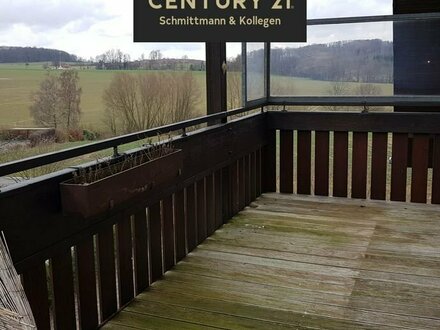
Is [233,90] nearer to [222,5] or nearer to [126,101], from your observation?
[222,5]

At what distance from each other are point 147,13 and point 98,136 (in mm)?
907

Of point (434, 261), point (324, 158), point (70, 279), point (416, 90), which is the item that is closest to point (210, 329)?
point (70, 279)

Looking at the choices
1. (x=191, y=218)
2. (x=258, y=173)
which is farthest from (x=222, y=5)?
(x=258, y=173)

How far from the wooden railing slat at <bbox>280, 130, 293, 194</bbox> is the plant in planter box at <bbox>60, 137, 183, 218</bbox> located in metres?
1.98

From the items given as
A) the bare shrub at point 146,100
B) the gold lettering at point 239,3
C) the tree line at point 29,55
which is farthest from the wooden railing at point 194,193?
the gold lettering at point 239,3

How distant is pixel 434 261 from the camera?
3.02 metres

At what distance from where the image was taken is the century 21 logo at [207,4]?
2803 millimetres

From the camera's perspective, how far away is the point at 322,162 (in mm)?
4457

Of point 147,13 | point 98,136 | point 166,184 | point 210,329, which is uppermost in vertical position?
point 147,13

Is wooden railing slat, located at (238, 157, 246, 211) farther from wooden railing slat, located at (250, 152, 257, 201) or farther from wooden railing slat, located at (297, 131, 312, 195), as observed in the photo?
wooden railing slat, located at (297, 131, 312, 195)

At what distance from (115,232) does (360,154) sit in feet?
8.15

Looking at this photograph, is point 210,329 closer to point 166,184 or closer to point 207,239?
point 166,184

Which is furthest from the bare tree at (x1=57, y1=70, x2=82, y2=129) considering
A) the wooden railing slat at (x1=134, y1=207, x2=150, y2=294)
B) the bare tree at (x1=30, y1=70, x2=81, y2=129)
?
the wooden railing slat at (x1=134, y1=207, x2=150, y2=294)

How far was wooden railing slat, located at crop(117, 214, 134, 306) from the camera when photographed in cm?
249
